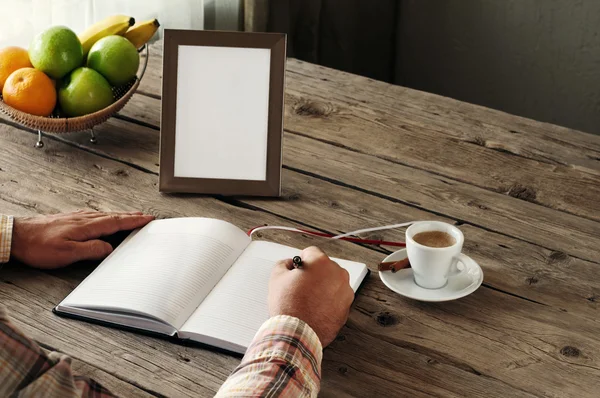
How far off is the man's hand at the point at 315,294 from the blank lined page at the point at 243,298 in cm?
3

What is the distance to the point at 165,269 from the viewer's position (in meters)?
1.14

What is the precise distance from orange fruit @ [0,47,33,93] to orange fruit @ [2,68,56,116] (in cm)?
3

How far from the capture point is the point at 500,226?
1.32 metres

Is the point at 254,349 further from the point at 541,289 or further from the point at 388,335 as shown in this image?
the point at 541,289

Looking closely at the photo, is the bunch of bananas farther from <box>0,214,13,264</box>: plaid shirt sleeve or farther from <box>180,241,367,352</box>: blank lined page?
<box>180,241,367,352</box>: blank lined page

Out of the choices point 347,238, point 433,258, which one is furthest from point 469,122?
point 433,258

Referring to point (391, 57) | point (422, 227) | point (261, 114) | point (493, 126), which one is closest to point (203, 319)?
point (422, 227)

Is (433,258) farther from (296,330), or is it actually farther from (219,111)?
(219,111)

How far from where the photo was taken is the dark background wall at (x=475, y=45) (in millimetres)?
2709

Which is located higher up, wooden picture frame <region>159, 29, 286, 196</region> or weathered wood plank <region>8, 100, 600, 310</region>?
wooden picture frame <region>159, 29, 286, 196</region>

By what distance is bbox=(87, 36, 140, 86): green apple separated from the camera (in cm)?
150

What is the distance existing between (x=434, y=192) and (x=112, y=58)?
65 cm

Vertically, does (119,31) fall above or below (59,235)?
above

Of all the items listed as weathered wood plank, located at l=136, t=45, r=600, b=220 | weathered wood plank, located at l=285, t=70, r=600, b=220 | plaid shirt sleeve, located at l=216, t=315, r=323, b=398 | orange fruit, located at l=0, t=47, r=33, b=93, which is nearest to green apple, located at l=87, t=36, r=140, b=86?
orange fruit, located at l=0, t=47, r=33, b=93
